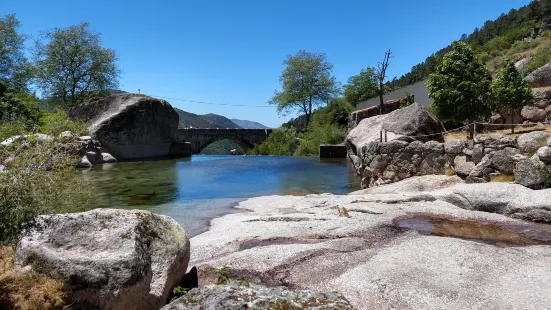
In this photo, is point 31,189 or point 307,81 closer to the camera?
point 31,189

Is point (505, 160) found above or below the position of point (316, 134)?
below

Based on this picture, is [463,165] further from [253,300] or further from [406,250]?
[253,300]

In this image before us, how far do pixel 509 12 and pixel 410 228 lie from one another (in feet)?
303

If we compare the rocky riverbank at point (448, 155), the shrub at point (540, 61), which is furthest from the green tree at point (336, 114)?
the rocky riverbank at point (448, 155)

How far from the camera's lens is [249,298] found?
3459mm

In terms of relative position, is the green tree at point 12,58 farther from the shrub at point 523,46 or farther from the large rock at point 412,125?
the shrub at point 523,46

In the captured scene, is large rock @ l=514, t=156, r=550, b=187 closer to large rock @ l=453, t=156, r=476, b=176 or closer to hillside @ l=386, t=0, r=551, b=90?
large rock @ l=453, t=156, r=476, b=176

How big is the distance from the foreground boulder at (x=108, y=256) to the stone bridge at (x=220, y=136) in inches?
2067

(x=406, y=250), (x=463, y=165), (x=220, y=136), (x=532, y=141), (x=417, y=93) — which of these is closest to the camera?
(x=406, y=250)

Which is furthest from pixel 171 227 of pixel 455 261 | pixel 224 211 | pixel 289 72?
pixel 289 72

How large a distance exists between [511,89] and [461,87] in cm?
235

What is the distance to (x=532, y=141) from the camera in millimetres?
11062

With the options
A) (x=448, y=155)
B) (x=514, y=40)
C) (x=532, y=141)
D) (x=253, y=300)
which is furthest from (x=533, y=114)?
(x=514, y=40)

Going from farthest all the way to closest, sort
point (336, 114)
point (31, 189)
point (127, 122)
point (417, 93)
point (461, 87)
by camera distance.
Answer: point (336, 114) < point (417, 93) < point (127, 122) < point (461, 87) < point (31, 189)
